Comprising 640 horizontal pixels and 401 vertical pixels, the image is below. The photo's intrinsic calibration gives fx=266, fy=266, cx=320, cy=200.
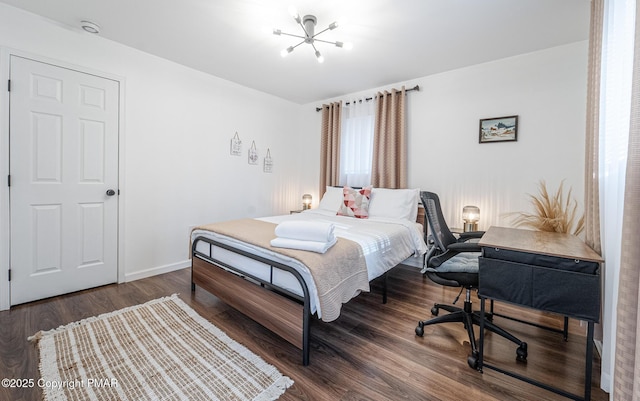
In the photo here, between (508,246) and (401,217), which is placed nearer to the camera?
(508,246)

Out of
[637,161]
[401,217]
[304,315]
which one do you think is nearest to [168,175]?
[304,315]

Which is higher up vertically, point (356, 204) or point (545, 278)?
point (356, 204)

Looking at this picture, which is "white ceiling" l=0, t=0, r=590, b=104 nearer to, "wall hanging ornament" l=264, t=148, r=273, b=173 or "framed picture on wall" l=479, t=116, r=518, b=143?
"framed picture on wall" l=479, t=116, r=518, b=143

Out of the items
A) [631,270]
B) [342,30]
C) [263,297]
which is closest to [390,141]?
[342,30]

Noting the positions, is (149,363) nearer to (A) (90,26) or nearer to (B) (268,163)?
(A) (90,26)

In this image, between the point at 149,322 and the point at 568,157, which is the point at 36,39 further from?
the point at 568,157

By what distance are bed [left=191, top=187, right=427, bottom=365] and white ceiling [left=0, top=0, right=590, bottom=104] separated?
183 cm

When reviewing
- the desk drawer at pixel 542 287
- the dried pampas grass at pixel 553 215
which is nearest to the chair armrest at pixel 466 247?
the desk drawer at pixel 542 287

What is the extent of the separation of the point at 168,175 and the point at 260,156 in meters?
1.45

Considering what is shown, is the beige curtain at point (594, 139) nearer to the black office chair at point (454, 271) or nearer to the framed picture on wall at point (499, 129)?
the black office chair at point (454, 271)

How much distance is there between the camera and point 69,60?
2.52 meters

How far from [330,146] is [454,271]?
3.06 m

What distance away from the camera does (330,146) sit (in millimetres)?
4449

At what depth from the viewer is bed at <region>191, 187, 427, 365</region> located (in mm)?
1642
